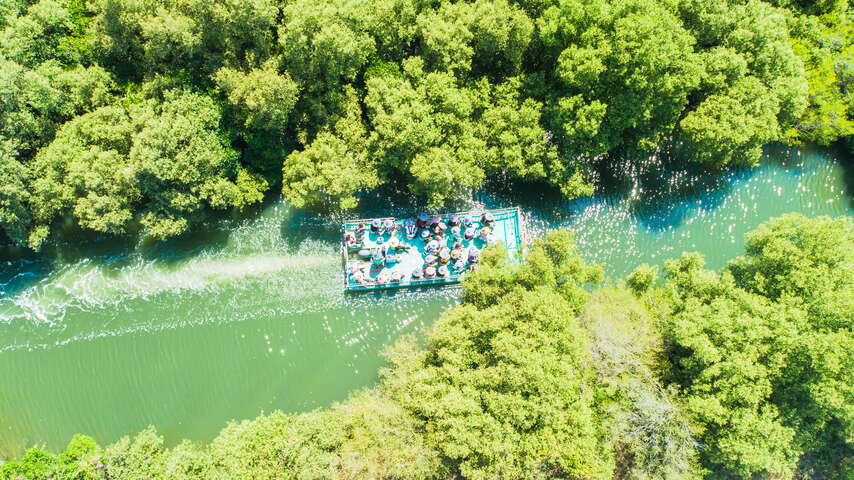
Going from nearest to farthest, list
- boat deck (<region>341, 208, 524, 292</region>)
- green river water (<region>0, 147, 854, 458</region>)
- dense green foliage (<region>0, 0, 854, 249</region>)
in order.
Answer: dense green foliage (<region>0, 0, 854, 249</region>), green river water (<region>0, 147, 854, 458</region>), boat deck (<region>341, 208, 524, 292</region>)

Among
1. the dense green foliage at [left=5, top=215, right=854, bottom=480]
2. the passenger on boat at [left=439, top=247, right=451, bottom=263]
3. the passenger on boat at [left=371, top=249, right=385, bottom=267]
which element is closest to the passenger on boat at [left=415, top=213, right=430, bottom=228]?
the passenger on boat at [left=439, top=247, right=451, bottom=263]

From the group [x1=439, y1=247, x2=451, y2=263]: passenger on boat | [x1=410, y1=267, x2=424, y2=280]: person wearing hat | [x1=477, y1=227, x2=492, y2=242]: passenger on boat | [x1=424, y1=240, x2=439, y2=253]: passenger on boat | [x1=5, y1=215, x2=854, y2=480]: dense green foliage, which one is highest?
[x1=477, y1=227, x2=492, y2=242]: passenger on boat

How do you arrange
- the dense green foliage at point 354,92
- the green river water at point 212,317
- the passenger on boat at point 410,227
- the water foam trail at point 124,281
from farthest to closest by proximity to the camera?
1. the passenger on boat at point 410,227
2. the water foam trail at point 124,281
3. the green river water at point 212,317
4. the dense green foliage at point 354,92

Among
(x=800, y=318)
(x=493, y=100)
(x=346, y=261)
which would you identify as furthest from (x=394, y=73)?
(x=800, y=318)

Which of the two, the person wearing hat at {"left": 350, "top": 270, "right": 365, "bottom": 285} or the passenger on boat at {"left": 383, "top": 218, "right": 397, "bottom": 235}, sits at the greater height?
the passenger on boat at {"left": 383, "top": 218, "right": 397, "bottom": 235}

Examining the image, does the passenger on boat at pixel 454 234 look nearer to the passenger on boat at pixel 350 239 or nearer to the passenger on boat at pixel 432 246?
the passenger on boat at pixel 432 246

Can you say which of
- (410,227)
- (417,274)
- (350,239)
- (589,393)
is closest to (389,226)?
(410,227)

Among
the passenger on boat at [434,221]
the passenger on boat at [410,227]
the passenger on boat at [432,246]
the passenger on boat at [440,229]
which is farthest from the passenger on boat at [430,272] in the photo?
the passenger on boat at [434,221]

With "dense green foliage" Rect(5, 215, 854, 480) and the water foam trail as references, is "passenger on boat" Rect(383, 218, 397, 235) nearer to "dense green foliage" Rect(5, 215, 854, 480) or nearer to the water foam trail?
the water foam trail
